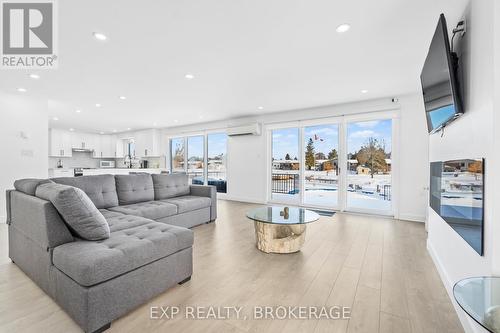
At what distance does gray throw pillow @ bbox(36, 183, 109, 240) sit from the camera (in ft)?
5.38

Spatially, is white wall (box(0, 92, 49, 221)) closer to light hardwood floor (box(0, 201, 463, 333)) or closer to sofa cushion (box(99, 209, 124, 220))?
light hardwood floor (box(0, 201, 463, 333))

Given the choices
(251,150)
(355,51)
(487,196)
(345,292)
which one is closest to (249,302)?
(345,292)

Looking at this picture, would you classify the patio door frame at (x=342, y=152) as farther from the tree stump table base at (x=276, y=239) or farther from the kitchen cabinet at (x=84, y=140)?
the kitchen cabinet at (x=84, y=140)

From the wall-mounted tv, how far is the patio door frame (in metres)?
2.18

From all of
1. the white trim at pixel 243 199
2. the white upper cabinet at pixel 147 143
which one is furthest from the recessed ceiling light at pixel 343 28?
the white upper cabinet at pixel 147 143

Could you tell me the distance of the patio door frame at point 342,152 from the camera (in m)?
4.23

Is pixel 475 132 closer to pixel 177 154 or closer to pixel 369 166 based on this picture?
pixel 369 166

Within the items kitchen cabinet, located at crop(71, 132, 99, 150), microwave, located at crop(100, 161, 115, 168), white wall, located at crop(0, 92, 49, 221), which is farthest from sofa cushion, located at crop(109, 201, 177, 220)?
microwave, located at crop(100, 161, 115, 168)

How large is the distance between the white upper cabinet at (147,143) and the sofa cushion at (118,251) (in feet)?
20.9

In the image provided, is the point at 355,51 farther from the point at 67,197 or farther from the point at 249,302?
the point at 67,197

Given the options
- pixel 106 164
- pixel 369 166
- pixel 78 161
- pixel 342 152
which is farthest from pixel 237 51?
pixel 78 161

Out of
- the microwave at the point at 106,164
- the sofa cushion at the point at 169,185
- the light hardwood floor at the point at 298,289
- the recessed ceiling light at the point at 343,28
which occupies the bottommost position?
the light hardwood floor at the point at 298,289

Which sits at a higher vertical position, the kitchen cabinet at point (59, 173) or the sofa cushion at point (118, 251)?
the kitchen cabinet at point (59, 173)

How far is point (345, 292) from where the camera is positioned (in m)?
1.87
